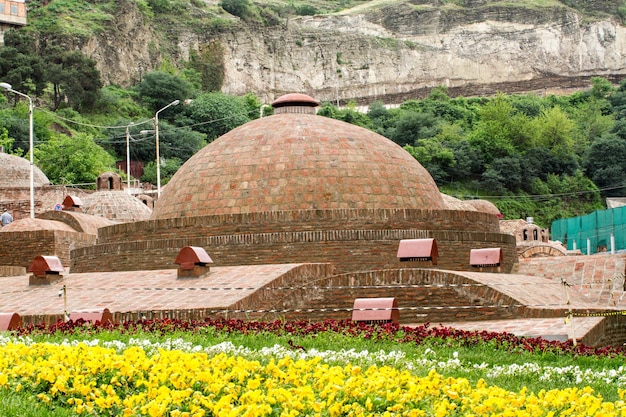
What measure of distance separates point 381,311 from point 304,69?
76.1m

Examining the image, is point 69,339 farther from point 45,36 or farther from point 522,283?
point 45,36

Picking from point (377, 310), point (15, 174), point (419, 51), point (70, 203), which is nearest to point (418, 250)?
point (377, 310)

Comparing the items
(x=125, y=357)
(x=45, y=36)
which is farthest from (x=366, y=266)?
(x=45, y=36)

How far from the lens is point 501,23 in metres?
94.5

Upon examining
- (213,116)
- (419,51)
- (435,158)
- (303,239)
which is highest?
(419,51)

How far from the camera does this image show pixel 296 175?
19594mm

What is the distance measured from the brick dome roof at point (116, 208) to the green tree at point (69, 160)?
1660 cm

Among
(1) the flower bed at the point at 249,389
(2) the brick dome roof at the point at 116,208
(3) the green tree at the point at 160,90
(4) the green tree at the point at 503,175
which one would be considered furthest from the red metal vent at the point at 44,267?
(3) the green tree at the point at 160,90

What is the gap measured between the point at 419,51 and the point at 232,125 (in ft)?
97.4

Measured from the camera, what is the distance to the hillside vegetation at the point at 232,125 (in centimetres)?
5825

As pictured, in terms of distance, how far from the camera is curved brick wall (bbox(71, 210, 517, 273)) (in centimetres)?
1802

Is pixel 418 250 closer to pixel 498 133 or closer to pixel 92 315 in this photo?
pixel 92 315

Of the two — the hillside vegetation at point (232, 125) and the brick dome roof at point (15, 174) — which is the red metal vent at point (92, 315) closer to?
the brick dome roof at point (15, 174)

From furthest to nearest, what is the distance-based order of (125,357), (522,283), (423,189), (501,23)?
(501,23), (423,189), (522,283), (125,357)
